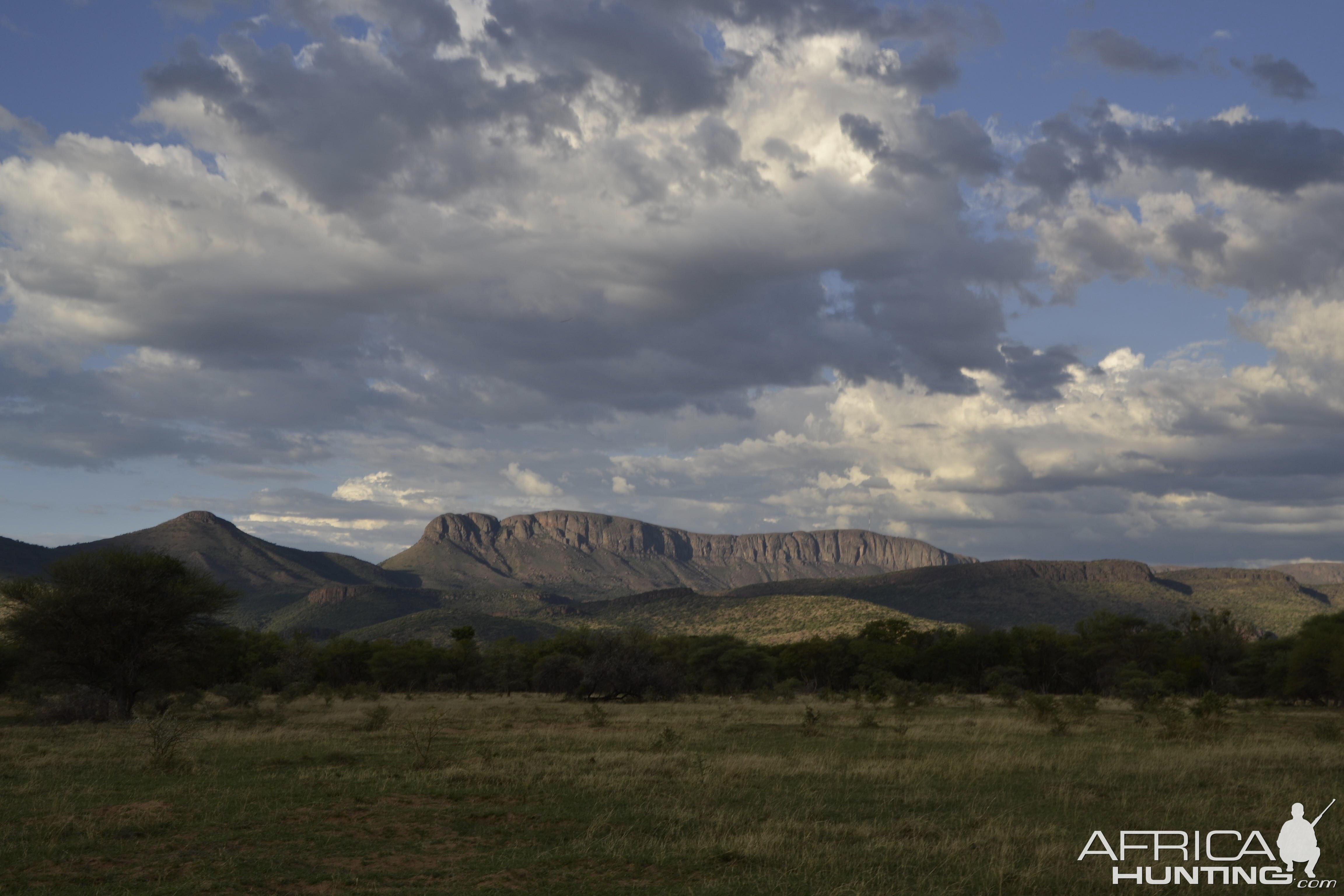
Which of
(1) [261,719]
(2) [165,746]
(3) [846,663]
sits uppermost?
(2) [165,746]

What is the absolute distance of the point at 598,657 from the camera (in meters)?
60.8

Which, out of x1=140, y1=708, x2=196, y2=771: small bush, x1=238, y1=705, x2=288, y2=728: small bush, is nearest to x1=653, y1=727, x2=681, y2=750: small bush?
x1=140, y1=708, x2=196, y2=771: small bush

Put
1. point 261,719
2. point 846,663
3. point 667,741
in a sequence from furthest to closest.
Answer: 1. point 846,663
2. point 261,719
3. point 667,741

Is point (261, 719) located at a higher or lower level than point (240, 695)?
higher

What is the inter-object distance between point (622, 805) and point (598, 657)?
45068 mm

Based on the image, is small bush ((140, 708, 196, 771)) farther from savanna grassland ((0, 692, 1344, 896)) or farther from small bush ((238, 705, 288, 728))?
small bush ((238, 705, 288, 728))

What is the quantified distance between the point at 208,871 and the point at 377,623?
189 m

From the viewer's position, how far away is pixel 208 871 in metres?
11.7

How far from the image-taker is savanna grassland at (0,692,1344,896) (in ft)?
38.1

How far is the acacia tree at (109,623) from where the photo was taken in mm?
37938

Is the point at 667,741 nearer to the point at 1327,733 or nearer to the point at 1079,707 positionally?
the point at 1327,733

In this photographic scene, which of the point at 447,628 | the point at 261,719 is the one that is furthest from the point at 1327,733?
the point at 447,628

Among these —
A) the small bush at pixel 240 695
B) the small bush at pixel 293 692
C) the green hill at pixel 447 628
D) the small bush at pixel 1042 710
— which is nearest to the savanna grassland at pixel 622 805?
the small bush at pixel 1042 710

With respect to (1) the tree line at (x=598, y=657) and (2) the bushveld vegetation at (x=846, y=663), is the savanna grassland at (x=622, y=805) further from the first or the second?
(2) the bushveld vegetation at (x=846, y=663)
